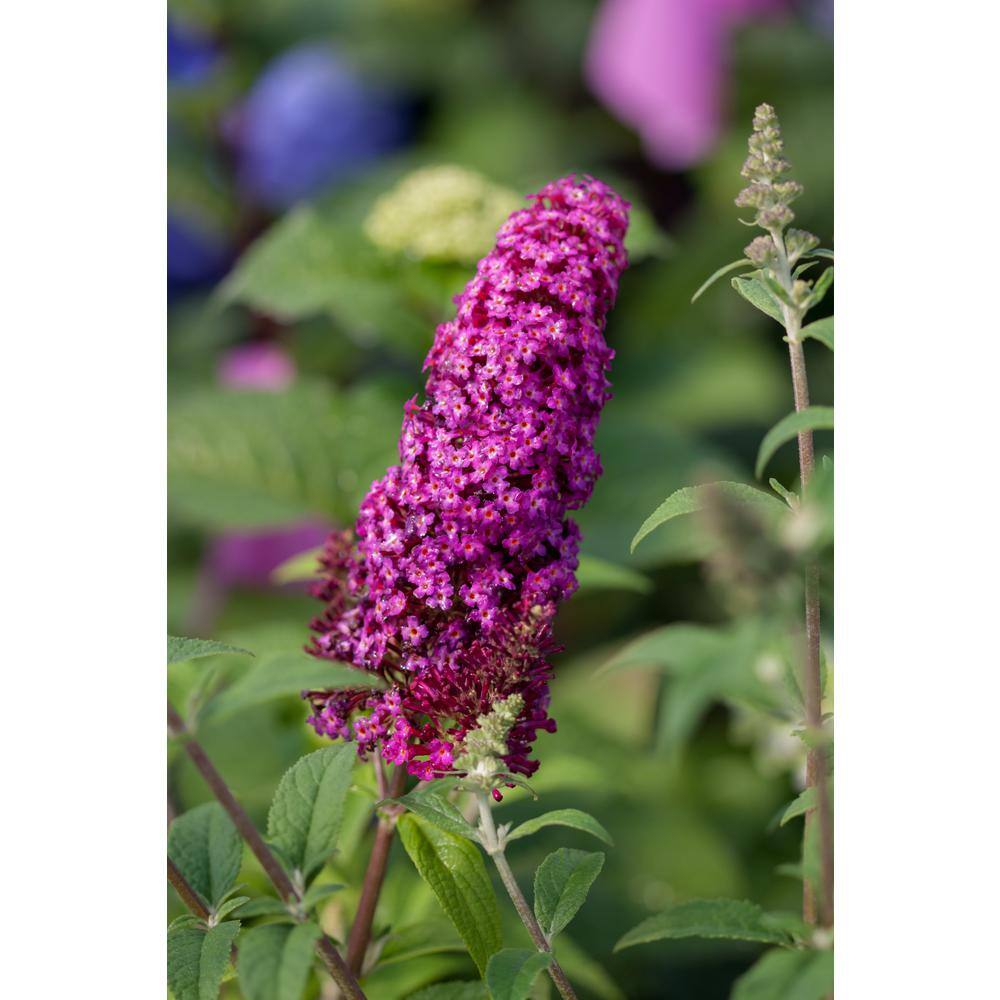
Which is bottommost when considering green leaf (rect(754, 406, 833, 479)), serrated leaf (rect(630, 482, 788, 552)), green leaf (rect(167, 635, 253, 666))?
green leaf (rect(167, 635, 253, 666))

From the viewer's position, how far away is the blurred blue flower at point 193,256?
4.86ft

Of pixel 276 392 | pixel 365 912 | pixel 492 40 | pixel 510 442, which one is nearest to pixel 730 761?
pixel 276 392

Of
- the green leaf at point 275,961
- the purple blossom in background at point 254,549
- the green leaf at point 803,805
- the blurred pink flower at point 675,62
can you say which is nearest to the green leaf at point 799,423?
the green leaf at point 803,805

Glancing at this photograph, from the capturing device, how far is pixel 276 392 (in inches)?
44.9

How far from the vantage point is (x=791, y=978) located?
441mm

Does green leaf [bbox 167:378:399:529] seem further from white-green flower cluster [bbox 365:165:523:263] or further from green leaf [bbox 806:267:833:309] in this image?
green leaf [bbox 806:267:833:309]

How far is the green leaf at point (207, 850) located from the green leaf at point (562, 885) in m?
0.13

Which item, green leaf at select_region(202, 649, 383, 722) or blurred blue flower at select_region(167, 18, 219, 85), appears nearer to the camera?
green leaf at select_region(202, 649, 383, 722)

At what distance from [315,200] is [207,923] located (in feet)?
3.47

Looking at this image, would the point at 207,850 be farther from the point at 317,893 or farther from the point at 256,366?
the point at 256,366

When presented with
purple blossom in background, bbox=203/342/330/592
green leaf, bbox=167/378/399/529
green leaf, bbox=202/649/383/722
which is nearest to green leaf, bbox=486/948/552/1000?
green leaf, bbox=202/649/383/722

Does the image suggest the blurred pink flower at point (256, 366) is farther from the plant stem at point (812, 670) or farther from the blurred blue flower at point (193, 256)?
the plant stem at point (812, 670)

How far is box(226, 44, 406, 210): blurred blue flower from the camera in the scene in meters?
1.45

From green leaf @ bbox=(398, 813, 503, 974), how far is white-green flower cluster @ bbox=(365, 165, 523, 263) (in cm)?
50
